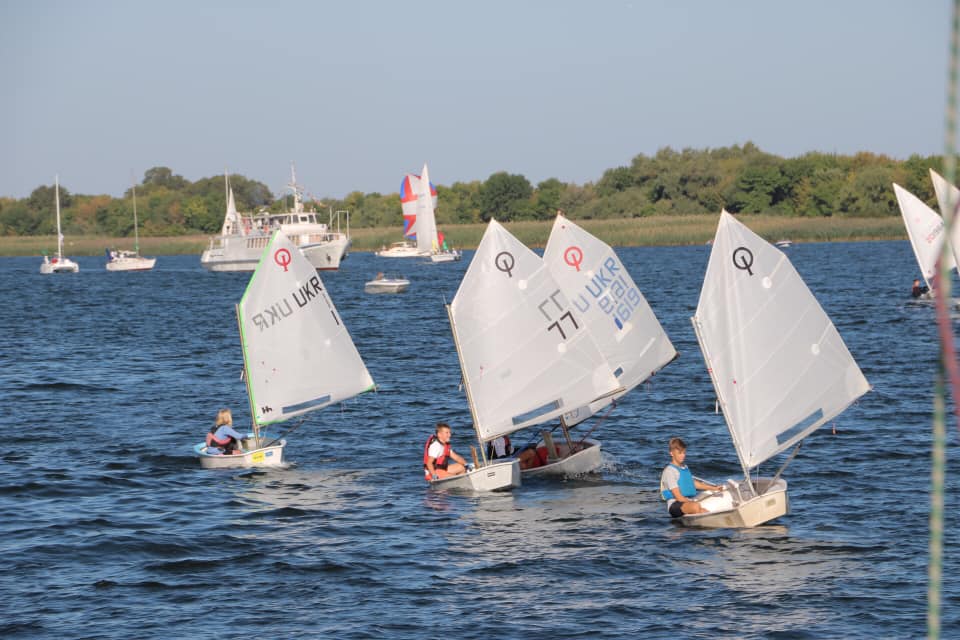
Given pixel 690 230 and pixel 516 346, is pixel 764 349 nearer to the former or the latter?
pixel 516 346

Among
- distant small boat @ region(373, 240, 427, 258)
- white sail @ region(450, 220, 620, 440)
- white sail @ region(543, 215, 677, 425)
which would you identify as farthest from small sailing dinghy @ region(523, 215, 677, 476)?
distant small boat @ region(373, 240, 427, 258)

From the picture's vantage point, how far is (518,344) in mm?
26781

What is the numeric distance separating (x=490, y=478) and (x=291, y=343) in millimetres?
7658

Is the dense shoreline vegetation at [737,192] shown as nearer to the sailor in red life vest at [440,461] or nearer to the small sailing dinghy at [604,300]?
the small sailing dinghy at [604,300]

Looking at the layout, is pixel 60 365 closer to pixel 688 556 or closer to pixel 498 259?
pixel 498 259

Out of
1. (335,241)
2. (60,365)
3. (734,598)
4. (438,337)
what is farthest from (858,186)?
(734,598)

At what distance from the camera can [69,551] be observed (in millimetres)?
22641

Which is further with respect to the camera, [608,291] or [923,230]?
[923,230]

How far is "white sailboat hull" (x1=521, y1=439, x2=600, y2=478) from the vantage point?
2741cm

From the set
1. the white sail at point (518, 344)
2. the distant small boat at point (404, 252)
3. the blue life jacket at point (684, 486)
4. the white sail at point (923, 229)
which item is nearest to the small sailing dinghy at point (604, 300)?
the white sail at point (518, 344)

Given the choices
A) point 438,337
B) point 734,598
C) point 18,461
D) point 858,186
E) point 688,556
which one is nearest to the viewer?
point 734,598

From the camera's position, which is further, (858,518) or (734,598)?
(858,518)

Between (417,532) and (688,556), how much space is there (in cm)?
541

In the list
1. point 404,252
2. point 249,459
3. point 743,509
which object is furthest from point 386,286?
point 743,509
